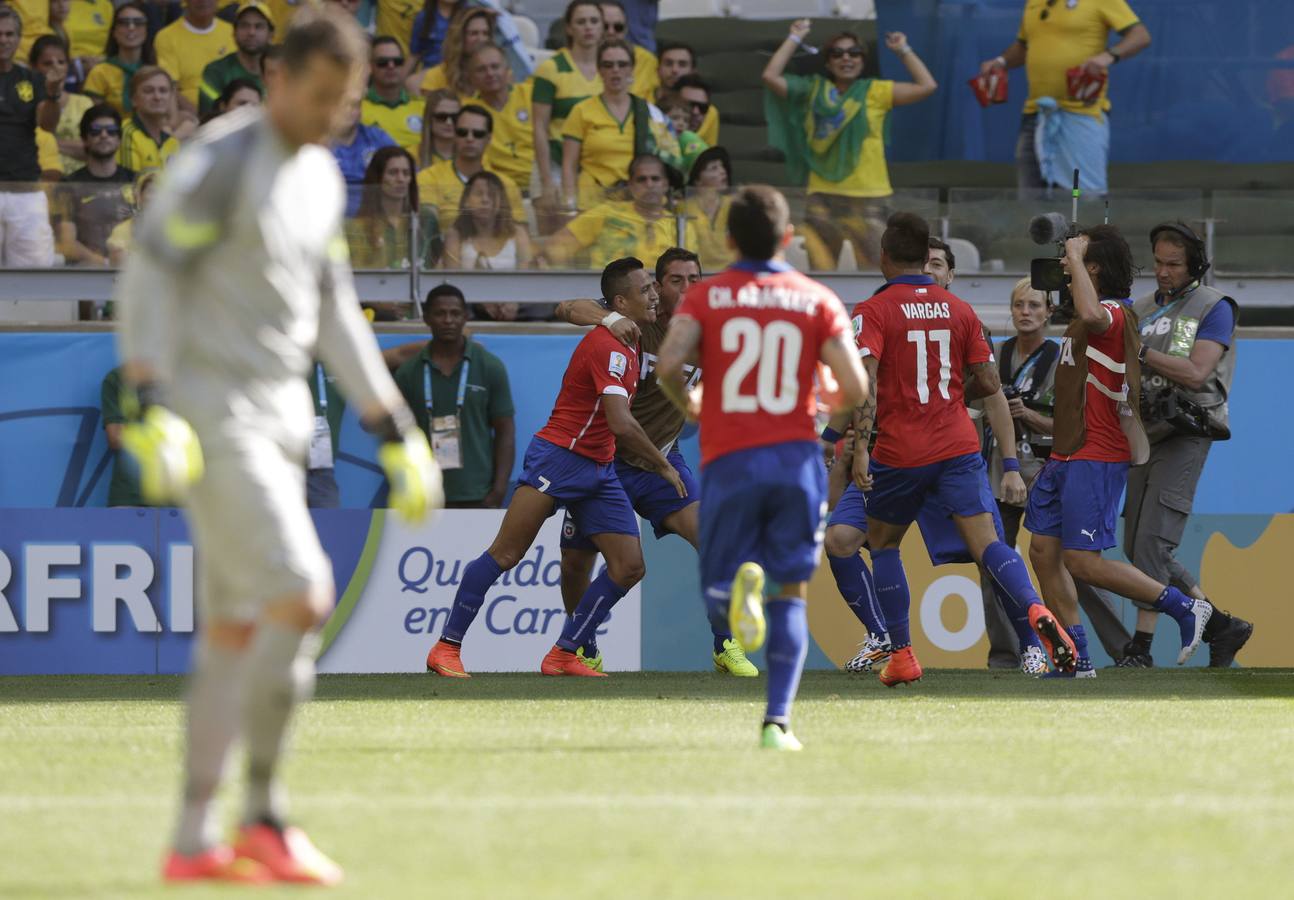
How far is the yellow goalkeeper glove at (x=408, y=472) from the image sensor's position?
17.2 feet

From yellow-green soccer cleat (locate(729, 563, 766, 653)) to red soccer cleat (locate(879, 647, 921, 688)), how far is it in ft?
12.3

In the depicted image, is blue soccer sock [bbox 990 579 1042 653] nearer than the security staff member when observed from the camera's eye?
Yes

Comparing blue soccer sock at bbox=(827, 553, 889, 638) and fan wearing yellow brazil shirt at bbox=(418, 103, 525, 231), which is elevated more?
fan wearing yellow brazil shirt at bbox=(418, 103, 525, 231)

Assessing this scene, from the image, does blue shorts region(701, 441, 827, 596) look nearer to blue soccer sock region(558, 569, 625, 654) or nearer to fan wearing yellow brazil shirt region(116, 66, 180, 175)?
blue soccer sock region(558, 569, 625, 654)

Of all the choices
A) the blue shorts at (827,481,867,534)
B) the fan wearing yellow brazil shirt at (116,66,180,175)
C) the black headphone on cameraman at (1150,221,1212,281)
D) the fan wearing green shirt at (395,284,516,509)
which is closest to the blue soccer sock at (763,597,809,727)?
the blue shorts at (827,481,867,534)

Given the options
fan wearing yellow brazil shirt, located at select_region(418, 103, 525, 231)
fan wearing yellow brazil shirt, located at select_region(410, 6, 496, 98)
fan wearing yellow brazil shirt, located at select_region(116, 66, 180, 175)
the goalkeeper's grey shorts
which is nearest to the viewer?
the goalkeeper's grey shorts

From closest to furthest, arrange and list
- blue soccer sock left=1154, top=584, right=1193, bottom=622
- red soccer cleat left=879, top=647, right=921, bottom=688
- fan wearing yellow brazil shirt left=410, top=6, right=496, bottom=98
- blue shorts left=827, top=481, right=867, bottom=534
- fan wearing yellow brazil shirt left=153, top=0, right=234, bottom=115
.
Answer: red soccer cleat left=879, top=647, right=921, bottom=688 < blue shorts left=827, top=481, right=867, bottom=534 < blue soccer sock left=1154, top=584, right=1193, bottom=622 < fan wearing yellow brazil shirt left=410, top=6, right=496, bottom=98 < fan wearing yellow brazil shirt left=153, top=0, right=234, bottom=115

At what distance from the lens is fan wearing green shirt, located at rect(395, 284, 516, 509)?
13867 mm

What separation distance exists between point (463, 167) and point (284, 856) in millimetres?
10907

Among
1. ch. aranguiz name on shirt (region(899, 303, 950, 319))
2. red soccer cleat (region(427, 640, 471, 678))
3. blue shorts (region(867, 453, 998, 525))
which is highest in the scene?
ch. aranguiz name on shirt (region(899, 303, 950, 319))

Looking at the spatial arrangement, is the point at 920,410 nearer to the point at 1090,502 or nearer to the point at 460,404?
the point at 1090,502

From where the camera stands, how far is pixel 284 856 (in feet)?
15.7

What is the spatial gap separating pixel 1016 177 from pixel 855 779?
36.5ft

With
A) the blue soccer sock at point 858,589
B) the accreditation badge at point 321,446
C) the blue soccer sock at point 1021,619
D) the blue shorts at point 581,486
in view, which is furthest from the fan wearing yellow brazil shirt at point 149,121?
the blue soccer sock at point 1021,619
